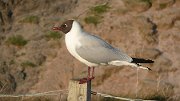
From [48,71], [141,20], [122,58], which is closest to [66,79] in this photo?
[48,71]

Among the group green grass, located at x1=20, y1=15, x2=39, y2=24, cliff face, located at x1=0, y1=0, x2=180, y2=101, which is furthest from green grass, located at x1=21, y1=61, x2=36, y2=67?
green grass, located at x1=20, y1=15, x2=39, y2=24

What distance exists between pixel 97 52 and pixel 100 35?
5.28 meters

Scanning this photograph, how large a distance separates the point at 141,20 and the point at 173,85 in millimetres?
2073

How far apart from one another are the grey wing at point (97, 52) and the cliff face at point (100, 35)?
3.43 m

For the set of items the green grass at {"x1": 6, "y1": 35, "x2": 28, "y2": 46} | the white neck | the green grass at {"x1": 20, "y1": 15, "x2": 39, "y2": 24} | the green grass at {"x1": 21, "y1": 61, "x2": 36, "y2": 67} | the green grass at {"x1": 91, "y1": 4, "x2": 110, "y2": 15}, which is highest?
the green grass at {"x1": 91, "y1": 4, "x2": 110, "y2": 15}

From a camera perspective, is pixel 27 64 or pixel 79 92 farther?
pixel 27 64

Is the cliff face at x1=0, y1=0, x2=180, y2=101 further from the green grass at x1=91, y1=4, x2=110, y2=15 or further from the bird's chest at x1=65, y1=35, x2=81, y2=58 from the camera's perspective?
the bird's chest at x1=65, y1=35, x2=81, y2=58

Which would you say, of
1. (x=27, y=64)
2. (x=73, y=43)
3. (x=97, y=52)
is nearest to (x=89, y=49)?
(x=97, y=52)

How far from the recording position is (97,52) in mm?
6902

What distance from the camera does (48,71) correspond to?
457 inches

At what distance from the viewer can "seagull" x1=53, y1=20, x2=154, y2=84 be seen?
673cm

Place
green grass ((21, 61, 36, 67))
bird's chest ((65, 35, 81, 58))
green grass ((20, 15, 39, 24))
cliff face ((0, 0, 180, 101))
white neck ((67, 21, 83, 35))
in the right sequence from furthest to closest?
green grass ((20, 15, 39, 24))
green grass ((21, 61, 36, 67))
cliff face ((0, 0, 180, 101))
white neck ((67, 21, 83, 35))
bird's chest ((65, 35, 81, 58))

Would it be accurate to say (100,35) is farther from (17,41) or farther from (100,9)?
(17,41)

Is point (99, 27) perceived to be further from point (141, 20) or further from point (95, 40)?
point (95, 40)
